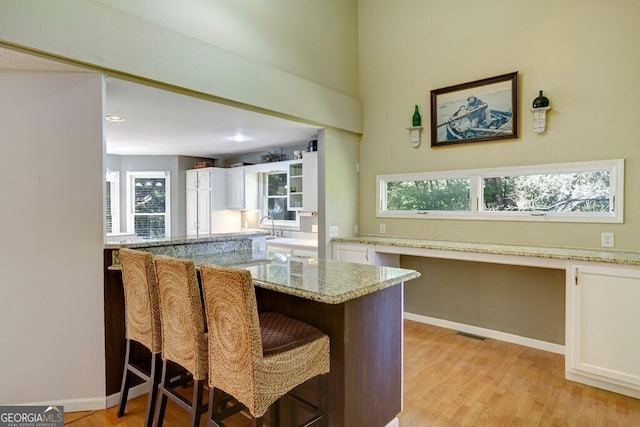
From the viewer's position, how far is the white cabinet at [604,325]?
8.05 ft

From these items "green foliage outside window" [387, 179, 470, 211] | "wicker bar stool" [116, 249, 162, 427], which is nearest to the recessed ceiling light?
"green foliage outside window" [387, 179, 470, 211]

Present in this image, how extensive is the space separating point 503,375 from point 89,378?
120 inches

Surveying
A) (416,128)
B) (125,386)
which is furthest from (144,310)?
(416,128)

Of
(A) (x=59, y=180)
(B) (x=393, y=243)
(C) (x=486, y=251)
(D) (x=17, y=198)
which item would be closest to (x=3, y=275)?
(D) (x=17, y=198)

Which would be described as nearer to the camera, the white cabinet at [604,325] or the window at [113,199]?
the white cabinet at [604,325]

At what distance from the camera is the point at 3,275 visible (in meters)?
2.14

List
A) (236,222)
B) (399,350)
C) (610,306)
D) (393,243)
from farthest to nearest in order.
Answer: (236,222)
(393,243)
(610,306)
(399,350)

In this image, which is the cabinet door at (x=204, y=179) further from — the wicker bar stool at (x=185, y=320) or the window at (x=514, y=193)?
the wicker bar stool at (x=185, y=320)

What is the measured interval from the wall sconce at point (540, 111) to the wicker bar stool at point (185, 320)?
3.20 meters

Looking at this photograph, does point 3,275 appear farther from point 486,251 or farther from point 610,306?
point 610,306

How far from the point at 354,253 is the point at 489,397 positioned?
6.40ft

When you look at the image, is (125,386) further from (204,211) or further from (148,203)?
(148,203)

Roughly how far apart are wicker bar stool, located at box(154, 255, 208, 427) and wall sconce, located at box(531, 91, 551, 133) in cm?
320

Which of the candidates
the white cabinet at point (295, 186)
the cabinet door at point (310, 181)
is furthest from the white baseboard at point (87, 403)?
the white cabinet at point (295, 186)
